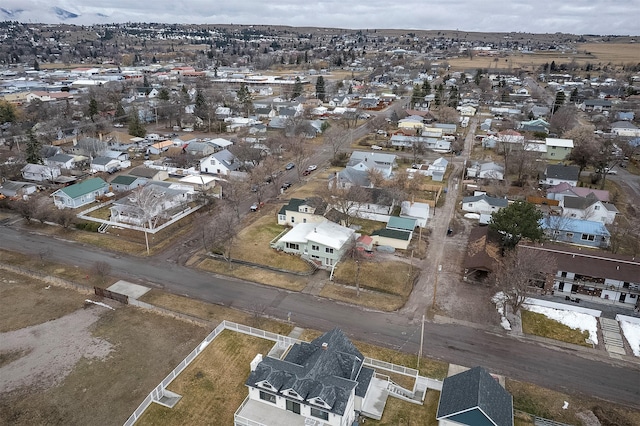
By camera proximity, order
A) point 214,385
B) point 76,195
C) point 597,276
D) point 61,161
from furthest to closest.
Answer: point 61,161 < point 76,195 < point 597,276 < point 214,385

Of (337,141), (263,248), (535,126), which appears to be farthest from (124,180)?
(535,126)

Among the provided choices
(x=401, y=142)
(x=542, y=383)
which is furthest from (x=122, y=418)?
(x=401, y=142)

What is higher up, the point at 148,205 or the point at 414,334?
the point at 148,205

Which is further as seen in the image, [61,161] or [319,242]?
[61,161]

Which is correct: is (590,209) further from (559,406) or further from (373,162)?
(559,406)

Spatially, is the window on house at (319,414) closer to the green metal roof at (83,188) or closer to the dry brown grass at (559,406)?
the dry brown grass at (559,406)

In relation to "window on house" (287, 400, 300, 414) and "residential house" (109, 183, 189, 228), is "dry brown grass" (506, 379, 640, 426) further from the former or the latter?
"residential house" (109, 183, 189, 228)

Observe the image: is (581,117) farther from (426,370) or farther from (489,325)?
(426,370)

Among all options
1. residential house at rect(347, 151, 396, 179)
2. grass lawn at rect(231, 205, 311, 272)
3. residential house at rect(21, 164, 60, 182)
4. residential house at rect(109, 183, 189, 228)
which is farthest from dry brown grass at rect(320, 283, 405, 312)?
residential house at rect(21, 164, 60, 182)
